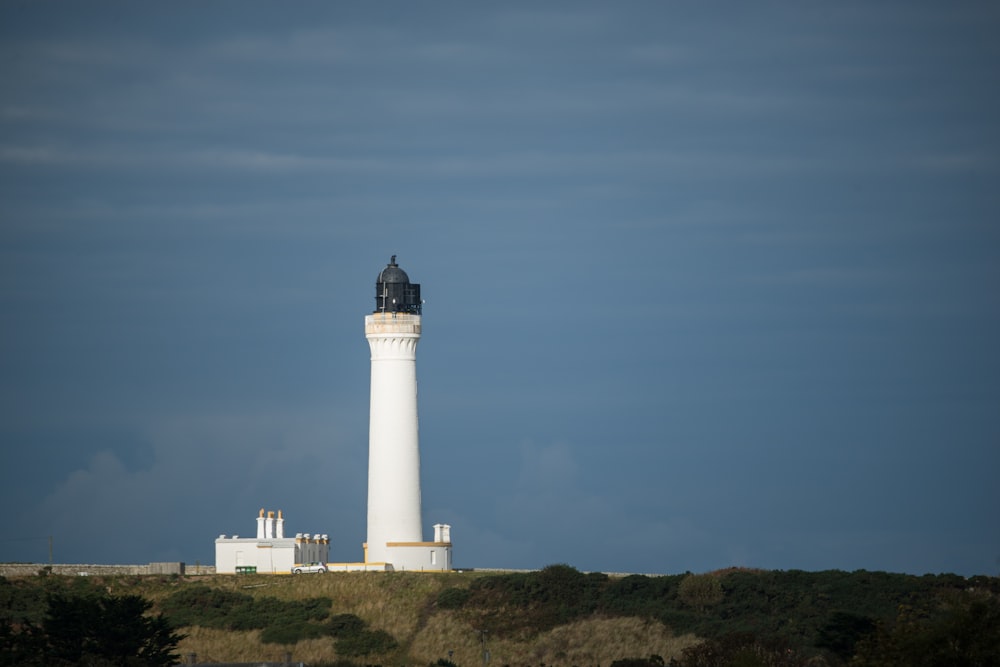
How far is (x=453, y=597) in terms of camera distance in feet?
218

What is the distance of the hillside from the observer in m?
61.3

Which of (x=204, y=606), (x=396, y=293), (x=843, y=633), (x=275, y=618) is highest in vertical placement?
(x=396, y=293)

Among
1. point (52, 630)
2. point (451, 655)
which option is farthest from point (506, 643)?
point (52, 630)

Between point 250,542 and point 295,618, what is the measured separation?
31.0 feet

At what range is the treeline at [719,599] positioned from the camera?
200 ft

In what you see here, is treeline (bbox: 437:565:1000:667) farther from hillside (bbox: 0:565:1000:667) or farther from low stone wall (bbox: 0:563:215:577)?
low stone wall (bbox: 0:563:215:577)

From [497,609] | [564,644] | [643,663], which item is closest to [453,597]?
[497,609]

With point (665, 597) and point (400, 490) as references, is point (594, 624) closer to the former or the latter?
point (665, 597)

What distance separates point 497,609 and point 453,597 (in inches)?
80.4

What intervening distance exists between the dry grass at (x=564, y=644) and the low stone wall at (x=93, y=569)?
15.2 meters

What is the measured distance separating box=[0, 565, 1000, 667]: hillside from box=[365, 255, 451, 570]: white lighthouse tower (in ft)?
9.38

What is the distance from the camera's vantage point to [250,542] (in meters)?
73.8

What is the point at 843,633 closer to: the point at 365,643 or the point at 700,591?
the point at 700,591

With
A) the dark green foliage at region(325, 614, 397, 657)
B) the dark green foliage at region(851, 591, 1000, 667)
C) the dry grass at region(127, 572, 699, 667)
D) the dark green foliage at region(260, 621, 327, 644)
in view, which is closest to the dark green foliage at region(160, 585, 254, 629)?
the dry grass at region(127, 572, 699, 667)
